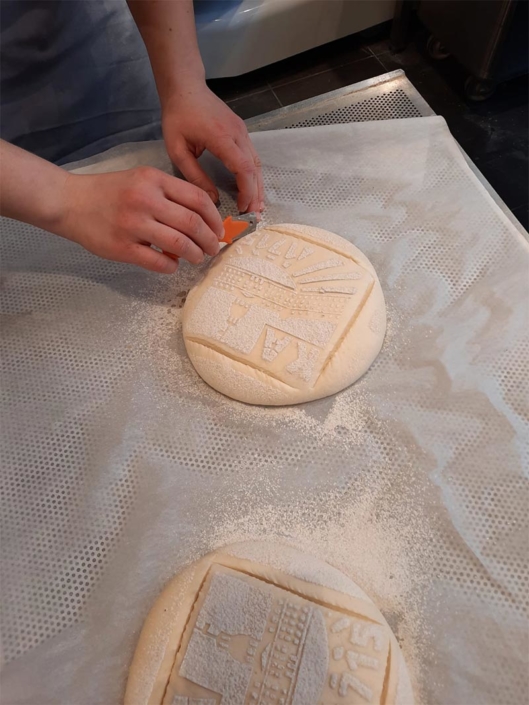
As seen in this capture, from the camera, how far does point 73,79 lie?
1.35 m

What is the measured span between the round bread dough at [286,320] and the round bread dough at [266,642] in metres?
0.36

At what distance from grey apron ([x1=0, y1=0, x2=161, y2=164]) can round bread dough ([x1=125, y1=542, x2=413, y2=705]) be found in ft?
3.90

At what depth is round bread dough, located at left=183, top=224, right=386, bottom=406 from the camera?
1.10 metres

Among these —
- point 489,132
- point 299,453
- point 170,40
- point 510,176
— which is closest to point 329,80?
point 489,132

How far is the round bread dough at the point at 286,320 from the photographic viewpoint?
3.62ft

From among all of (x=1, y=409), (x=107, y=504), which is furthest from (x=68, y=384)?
(x=107, y=504)

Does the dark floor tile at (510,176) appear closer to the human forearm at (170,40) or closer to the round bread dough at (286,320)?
the round bread dough at (286,320)

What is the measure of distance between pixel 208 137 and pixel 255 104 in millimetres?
1242

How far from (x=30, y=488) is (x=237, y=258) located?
0.67m

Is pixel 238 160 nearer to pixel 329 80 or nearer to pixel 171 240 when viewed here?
pixel 171 240

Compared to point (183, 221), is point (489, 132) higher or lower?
lower

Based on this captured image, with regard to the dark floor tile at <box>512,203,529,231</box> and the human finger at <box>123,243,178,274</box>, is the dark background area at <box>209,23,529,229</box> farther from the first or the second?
the human finger at <box>123,243,178,274</box>

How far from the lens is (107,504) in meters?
1.05

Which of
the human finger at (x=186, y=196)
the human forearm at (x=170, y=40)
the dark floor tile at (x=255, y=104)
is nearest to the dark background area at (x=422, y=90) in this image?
the dark floor tile at (x=255, y=104)
